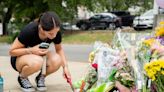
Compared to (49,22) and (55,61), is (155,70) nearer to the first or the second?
(49,22)

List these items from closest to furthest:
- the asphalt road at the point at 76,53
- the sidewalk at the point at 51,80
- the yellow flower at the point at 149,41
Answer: the yellow flower at the point at 149,41
the sidewalk at the point at 51,80
the asphalt road at the point at 76,53

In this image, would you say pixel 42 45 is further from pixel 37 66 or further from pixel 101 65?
pixel 101 65

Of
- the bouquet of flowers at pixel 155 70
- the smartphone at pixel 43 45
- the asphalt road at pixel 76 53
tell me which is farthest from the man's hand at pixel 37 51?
the asphalt road at pixel 76 53

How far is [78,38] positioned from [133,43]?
56.2 ft

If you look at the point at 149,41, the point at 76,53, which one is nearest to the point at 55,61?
the point at 149,41

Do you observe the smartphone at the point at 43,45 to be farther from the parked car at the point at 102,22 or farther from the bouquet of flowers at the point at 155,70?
the parked car at the point at 102,22

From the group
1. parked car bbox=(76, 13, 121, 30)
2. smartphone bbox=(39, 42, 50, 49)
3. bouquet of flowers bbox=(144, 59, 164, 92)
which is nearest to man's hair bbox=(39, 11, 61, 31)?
smartphone bbox=(39, 42, 50, 49)

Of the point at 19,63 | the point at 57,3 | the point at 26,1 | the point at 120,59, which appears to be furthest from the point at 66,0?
the point at 120,59

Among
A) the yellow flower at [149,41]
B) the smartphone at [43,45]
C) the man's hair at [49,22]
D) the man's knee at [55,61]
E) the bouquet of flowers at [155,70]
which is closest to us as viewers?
the bouquet of flowers at [155,70]

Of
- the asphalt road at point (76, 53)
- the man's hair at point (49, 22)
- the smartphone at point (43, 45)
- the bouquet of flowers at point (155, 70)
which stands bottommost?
the asphalt road at point (76, 53)

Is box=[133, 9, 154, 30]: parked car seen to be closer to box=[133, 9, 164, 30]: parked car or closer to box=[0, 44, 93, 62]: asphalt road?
box=[133, 9, 164, 30]: parked car

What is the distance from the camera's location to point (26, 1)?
25328mm

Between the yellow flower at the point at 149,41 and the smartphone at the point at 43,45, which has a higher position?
the yellow flower at the point at 149,41

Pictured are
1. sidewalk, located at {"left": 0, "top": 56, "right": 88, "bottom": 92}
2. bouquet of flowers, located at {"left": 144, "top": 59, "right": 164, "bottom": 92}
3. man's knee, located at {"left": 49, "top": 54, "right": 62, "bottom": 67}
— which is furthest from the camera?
sidewalk, located at {"left": 0, "top": 56, "right": 88, "bottom": 92}
